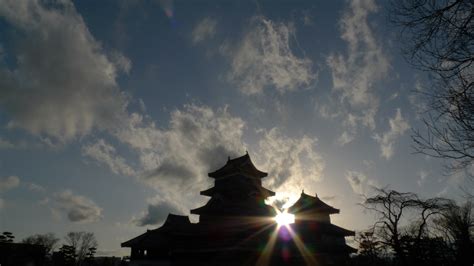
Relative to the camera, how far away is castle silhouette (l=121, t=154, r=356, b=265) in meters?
18.4

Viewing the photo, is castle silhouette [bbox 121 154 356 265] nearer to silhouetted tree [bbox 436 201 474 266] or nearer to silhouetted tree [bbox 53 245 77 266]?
silhouetted tree [bbox 436 201 474 266]

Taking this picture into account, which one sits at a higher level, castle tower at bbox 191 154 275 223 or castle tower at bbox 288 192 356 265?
castle tower at bbox 191 154 275 223

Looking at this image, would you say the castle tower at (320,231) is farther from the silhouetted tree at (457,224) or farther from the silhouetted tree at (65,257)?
the silhouetted tree at (65,257)

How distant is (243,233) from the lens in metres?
18.6

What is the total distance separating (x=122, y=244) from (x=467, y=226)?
31.3m

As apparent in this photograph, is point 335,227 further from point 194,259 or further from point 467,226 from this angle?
point 194,259

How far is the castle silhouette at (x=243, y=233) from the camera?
18422mm

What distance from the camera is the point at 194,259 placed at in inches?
738

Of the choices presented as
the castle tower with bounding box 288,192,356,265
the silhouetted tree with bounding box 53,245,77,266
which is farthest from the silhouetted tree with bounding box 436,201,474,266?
the silhouetted tree with bounding box 53,245,77,266

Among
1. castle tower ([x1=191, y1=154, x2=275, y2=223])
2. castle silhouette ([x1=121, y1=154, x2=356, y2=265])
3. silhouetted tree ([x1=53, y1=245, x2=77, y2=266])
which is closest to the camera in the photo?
castle silhouette ([x1=121, y1=154, x2=356, y2=265])

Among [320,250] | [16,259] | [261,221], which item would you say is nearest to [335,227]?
[320,250]

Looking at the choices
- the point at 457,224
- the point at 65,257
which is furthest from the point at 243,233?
the point at 65,257

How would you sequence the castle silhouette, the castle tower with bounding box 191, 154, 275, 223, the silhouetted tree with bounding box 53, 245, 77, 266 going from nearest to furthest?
the castle silhouette
the castle tower with bounding box 191, 154, 275, 223
the silhouetted tree with bounding box 53, 245, 77, 266

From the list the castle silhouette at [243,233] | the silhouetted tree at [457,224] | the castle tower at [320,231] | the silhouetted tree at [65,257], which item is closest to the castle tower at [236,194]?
the castle silhouette at [243,233]
